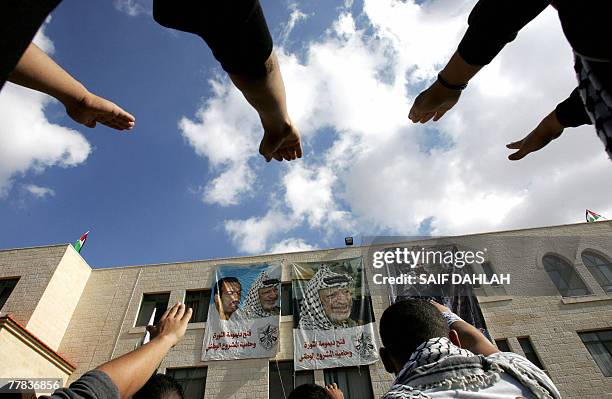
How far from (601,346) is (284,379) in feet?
33.3

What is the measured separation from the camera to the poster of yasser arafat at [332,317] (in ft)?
34.6

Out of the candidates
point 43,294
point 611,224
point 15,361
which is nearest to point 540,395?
point 15,361

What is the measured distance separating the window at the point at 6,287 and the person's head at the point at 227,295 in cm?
762

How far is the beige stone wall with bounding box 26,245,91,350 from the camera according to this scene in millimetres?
11617

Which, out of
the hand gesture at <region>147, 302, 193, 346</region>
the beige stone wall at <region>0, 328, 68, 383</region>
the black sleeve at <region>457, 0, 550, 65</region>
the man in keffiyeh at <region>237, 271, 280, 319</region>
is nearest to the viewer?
the black sleeve at <region>457, 0, 550, 65</region>

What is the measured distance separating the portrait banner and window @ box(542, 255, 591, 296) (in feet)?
32.9

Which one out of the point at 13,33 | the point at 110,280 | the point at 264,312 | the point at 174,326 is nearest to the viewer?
the point at 13,33

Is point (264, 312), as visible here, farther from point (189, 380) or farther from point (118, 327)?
point (118, 327)

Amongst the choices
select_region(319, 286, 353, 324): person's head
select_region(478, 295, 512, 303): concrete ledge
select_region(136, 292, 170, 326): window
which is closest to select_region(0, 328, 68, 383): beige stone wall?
select_region(136, 292, 170, 326): window

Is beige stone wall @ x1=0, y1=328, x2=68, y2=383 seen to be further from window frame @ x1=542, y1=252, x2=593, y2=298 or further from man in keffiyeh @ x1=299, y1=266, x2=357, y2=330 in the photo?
window frame @ x1=542, y1=252, x2=593, y2=298

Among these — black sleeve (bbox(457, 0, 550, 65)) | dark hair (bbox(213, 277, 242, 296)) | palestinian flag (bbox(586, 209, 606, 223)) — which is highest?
palestinian flag (bbox(586, 209, 606, 223))

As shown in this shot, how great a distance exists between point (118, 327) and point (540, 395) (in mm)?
14122

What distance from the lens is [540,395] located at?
134 cm

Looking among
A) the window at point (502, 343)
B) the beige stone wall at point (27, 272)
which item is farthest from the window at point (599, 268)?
the beige stone wall at point (27, 272)
